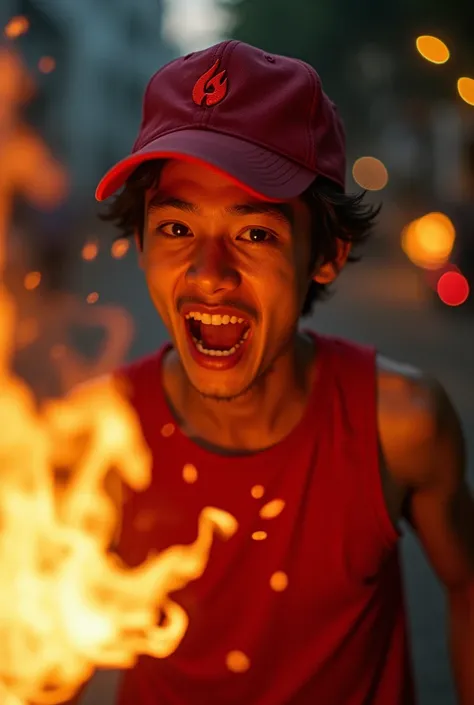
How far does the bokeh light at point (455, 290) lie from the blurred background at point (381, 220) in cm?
3

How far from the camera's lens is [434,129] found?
35.3 m

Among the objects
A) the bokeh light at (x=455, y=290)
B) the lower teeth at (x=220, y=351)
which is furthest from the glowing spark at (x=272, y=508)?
the bokeh light at (x=455, y=290)

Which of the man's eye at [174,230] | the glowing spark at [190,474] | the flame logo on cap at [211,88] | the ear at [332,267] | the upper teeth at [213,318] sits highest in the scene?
the flame logo on cap at [211,88]

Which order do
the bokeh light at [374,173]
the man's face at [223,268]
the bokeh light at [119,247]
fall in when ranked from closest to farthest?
1. the man's face at [223,268]
2. the bokeh light at [119,247]
3. the bokeh light at [374,173]

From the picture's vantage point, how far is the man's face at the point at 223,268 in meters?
2.09

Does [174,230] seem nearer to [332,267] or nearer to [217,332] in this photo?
[217,332]

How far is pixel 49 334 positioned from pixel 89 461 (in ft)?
27.7

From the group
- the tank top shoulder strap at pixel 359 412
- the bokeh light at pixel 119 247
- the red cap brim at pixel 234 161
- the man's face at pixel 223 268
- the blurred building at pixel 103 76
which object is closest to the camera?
the red cap brim at pixel 234 161

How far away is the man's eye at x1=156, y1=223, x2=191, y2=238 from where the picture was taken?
216 centimetres

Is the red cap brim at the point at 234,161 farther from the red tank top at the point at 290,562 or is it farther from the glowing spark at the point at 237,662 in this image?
the glowing spark at the point at 237,662

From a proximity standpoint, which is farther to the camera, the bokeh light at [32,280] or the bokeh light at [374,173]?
the bokeh light at [374,173]

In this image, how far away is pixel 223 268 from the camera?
81.4 inches

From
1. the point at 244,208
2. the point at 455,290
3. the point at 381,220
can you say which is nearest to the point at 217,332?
the point at 244,208

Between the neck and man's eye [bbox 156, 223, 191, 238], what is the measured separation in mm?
441
